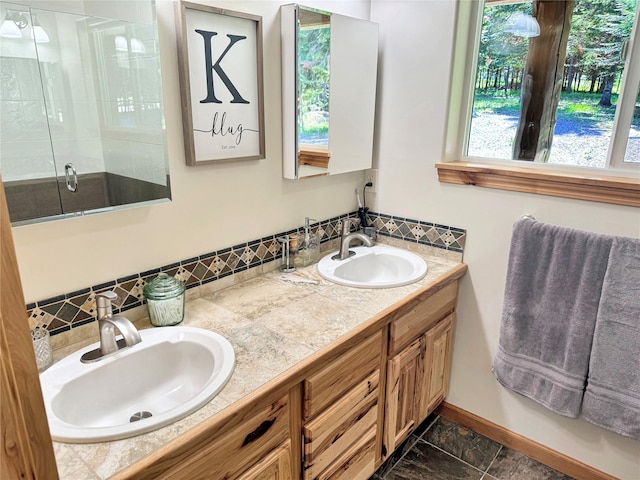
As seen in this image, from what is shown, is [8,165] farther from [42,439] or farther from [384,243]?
[384,243]

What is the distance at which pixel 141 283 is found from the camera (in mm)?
1425

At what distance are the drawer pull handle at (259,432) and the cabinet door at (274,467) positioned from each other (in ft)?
0.29

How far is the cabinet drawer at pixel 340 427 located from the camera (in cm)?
133

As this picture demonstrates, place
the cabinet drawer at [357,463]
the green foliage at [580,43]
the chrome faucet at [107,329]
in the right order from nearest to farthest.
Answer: the chrome faucet at [107,329], the cabinet drawer at [357,463], the green foliage at [580,43]

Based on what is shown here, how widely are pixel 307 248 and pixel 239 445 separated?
0.94 meters

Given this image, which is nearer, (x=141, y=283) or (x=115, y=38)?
(x=115, y=38)

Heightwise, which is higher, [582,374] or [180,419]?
[180,419]

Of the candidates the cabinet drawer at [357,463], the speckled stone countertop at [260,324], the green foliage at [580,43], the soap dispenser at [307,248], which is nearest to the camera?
the speckled stone countertop at [260,324]

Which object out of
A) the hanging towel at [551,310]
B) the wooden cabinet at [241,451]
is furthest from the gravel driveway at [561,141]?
the wooden cabinet at [241,451]

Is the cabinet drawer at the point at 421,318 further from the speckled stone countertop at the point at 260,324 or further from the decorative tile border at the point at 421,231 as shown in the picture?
the decorative tile border at the point at 421,231

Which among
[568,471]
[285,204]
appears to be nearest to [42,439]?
[285,204]

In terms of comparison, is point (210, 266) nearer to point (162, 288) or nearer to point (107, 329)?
point (162, 288)

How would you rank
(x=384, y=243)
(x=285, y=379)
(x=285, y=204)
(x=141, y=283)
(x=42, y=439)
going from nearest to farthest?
(x=42, y=439)
(x=285, y=379)
(x=141, y=283)
(x=285, y=204)
(x=384, y=243)

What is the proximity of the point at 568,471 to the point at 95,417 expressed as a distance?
1837 millimetres
